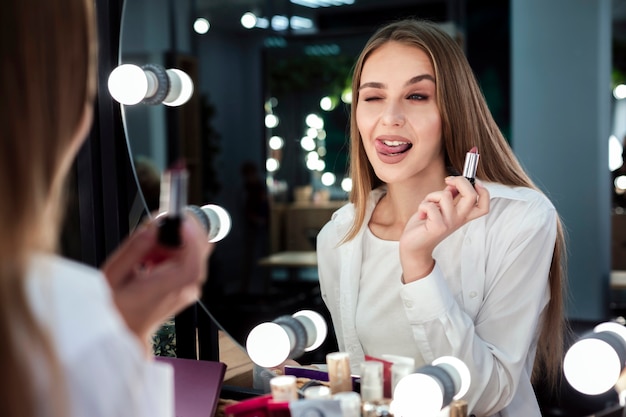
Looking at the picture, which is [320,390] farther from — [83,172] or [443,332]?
[83,172]

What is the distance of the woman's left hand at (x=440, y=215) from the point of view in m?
0.83

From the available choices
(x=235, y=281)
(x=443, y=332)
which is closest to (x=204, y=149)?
(x=235, y=281)

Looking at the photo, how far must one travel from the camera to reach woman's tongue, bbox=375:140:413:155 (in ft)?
3.29

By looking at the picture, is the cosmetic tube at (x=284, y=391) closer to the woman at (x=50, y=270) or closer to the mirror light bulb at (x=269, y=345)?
the mirror light bulb at (x=269, y=345)

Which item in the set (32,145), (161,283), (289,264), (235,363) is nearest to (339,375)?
(235,363)

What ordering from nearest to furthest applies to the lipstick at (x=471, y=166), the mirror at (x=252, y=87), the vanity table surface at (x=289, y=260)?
the lipstick at (x=471, y=166)
the vanity table surface at (x=289, y=260)
the mirror at (x=252, y=87)

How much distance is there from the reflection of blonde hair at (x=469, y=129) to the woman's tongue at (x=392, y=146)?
2.1 inches

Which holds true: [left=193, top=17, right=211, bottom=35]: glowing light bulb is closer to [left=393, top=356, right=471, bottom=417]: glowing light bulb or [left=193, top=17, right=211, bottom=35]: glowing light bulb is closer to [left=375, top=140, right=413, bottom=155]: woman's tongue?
[left=375, top=140, right=413, bottom=155]: woman's tongue

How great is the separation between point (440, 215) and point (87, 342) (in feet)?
1.68

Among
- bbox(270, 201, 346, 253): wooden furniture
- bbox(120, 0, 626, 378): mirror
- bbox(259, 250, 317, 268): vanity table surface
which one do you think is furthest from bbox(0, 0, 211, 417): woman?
bbox(120, 0, 626, 378): mirror

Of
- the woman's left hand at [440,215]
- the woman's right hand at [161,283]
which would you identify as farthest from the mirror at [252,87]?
the woman's right hand at [161,283]

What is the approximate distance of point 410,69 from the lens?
3.21ft

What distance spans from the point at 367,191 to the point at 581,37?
1783 millimetres

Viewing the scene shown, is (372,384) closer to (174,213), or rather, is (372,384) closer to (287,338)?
(287,338)
